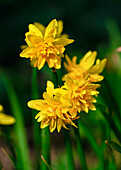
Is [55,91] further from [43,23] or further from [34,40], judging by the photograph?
Result: [43,23]

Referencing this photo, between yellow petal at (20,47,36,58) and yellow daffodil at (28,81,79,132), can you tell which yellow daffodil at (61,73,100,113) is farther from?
yellow petal at (20,47,36,58)

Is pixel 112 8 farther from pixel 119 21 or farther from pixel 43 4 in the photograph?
pixel 43 4

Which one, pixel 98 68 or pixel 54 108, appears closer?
pixel 54 108

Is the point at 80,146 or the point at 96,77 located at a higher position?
the point at 96,77

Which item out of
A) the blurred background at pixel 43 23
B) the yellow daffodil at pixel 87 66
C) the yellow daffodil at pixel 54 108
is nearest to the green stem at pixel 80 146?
the yellow daffodil at pixel 54 108

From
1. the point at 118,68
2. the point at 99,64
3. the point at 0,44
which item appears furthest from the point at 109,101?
the point at 0,44

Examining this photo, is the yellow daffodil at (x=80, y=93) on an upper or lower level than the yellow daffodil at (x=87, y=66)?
lower

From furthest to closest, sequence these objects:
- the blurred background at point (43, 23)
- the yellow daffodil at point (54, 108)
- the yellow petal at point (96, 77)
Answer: the blurred background at point (43, 23) → the yellow petal at point (96, 77) → the yellow daffodil at point (54, 108)

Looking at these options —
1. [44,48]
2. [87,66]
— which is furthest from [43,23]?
[44,48]

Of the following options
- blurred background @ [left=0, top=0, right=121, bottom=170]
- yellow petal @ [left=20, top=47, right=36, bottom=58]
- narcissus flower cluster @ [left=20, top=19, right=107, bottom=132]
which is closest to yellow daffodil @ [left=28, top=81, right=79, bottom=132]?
narcissus flower cluster @ [left=20, top=19, right=107, bottom=132]

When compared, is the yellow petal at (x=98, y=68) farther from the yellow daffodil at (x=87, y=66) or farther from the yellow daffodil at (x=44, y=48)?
the yellow daffodil at (x=44, y=48)
